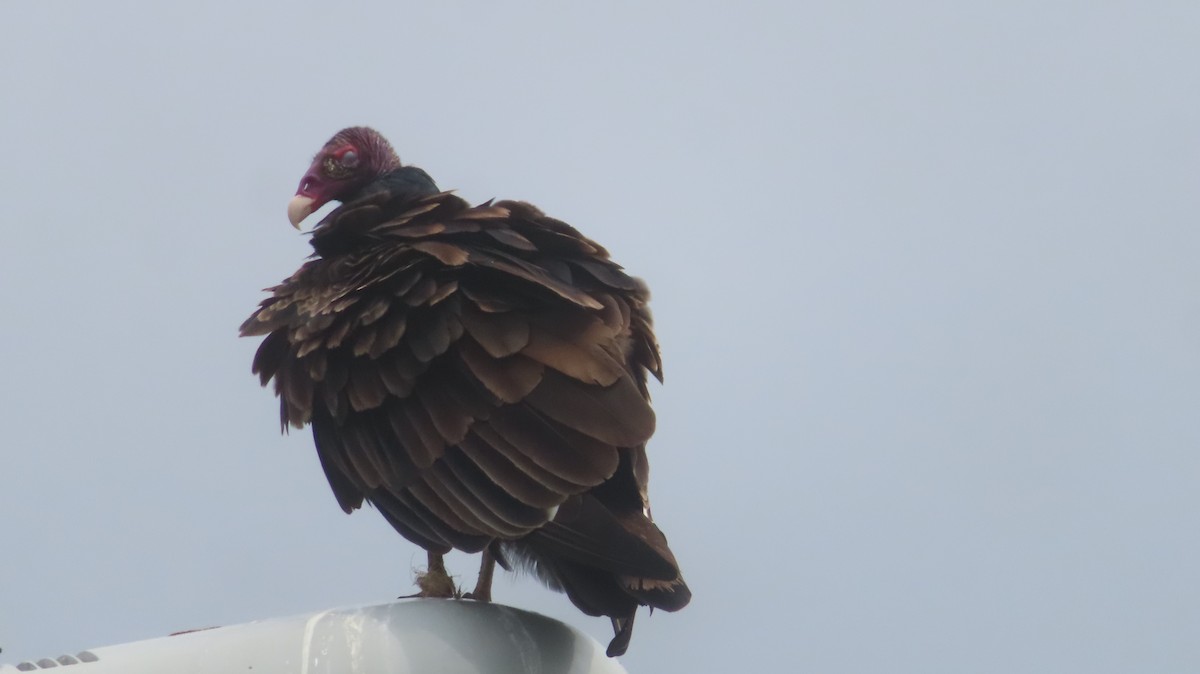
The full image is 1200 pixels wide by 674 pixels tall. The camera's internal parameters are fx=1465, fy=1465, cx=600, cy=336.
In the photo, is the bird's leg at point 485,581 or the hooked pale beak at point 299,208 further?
the hooked pale beak at point 299,208

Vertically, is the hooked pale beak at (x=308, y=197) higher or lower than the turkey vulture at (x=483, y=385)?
higher

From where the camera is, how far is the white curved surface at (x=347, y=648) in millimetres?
3223

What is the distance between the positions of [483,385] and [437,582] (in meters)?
0.96

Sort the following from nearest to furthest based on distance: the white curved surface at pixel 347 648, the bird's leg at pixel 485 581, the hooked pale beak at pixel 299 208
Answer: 1. the white curved surface at pixel 347 648
2. the bird's leg at pixel 485 581
3. the hooked pale beak at pixel 299 208

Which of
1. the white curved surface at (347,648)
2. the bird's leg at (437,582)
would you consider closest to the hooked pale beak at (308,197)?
the bird's leg at (437,582)

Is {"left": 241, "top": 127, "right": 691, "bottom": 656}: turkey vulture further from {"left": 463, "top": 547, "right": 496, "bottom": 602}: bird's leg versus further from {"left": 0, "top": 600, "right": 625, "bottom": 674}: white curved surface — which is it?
{"left": 0, "top": 600, "right": 625, "bottom": 674}: white curved surface

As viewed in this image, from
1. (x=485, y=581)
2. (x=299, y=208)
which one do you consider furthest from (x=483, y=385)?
(x=299, y=208)

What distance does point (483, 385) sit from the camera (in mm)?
4078

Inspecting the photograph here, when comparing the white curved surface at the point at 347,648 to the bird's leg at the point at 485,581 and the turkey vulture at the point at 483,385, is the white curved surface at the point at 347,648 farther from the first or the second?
the bird's leg at the point at 485,581

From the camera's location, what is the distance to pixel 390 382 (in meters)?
4.30

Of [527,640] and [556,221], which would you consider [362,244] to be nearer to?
[556,221]

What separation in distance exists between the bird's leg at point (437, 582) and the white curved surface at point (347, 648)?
1.26 meters

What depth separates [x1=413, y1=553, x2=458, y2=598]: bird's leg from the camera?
4730 mm

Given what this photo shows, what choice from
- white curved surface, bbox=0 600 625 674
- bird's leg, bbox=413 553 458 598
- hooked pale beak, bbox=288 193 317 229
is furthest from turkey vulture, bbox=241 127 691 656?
hooked pale beak, bbox=288 193 317 229
